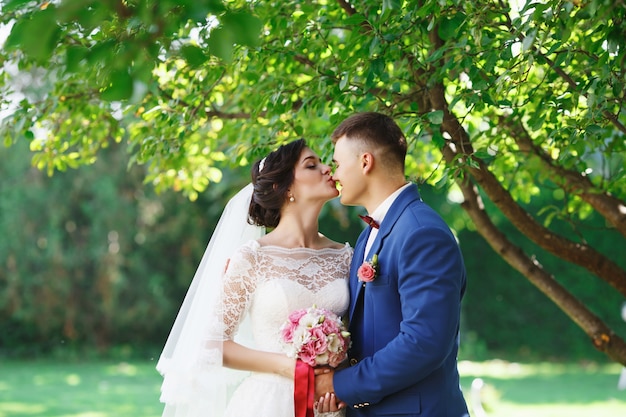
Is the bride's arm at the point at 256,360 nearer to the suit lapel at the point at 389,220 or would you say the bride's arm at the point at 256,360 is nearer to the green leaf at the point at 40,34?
the suit lapel at the point at 389,220

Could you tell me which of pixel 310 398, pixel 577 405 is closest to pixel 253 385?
pixel 310 398

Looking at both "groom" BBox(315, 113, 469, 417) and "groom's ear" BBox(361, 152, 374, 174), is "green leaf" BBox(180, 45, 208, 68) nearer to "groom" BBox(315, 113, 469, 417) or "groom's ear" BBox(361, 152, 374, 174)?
"groom" BBox(315, 113, 469, 417)

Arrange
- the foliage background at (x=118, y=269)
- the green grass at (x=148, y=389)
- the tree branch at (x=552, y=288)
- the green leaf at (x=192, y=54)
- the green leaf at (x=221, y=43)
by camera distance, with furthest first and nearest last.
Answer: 1. the foliage background at (x=118, y=269)
2. the green grass at (x=148, y=389)
3. the tree branch at (x=552, y=288)
4. the green leaf at (x=192, y=54)
5. the green leaf at (x=221, y=43)

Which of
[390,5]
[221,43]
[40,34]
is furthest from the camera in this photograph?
[390,5]

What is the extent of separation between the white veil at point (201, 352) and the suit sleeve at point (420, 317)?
2.31 ft

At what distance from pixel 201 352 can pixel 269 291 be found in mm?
355

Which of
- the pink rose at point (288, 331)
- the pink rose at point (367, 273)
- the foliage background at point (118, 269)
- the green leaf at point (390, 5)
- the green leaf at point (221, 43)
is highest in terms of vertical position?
the foliage background at point (118, 269)

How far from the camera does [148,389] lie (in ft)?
39.0

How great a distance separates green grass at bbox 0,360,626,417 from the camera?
9906 millimetres

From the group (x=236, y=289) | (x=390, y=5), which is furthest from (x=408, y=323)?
(x=390, y=5)

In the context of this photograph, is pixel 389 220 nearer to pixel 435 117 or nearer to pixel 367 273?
pixel 367 273

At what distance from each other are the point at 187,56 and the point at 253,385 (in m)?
1.94

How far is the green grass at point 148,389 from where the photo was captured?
9906mm

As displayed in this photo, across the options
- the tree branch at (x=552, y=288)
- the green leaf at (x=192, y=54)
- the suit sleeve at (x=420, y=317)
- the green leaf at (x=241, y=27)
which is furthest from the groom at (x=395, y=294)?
the tree branch at (x=552, y=288)
